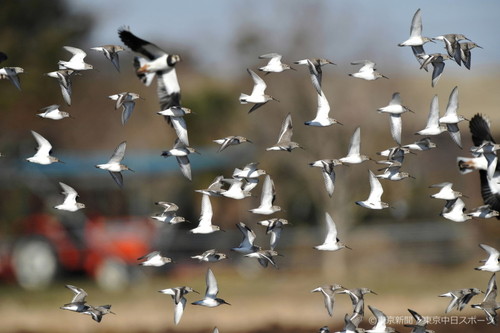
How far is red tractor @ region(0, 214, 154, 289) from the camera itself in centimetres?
2200

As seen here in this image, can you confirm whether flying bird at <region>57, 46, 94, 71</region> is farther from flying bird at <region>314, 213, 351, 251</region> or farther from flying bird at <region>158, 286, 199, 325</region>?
flying bird at <region>314, 213, 351, 251</region>

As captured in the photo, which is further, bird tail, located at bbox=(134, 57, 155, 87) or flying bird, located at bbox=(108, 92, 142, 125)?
flying bird, located at bbox=(108, 92, 142, 125)

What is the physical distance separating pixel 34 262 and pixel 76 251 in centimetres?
100

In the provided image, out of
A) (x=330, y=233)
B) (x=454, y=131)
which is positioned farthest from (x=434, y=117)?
(x=330, y=233)

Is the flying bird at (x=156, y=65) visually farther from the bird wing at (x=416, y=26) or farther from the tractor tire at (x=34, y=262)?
the tractor tire at (x=34, y=262)

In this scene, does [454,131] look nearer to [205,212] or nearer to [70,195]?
[205,212]

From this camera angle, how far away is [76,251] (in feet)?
72.7

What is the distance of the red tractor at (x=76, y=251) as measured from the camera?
Answer: 22.0 metres

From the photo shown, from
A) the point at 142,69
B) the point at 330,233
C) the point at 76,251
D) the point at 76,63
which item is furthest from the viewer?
the point at 76,251

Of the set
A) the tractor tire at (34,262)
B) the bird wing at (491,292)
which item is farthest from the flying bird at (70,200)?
the tractor tire at (34,262)

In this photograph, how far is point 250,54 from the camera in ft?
108

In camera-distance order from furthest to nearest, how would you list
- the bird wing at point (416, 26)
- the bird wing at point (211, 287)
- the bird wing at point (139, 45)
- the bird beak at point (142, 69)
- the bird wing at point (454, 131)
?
the bird wing at point (454, 131) → the bird wing at point (211, 287) → the bird wing at point (416, 26) → the bird beak at point (142, 69) → the bird wing at point (139, 45)

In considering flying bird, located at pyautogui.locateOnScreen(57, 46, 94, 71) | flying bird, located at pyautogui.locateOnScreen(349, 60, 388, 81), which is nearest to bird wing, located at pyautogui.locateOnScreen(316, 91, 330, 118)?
flying bird, located at pyautogui.locateOnScreen(349, 60, 388, 81)

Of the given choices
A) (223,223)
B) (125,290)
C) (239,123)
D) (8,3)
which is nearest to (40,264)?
(125,290)
